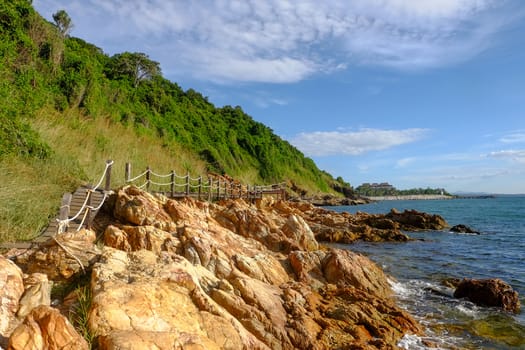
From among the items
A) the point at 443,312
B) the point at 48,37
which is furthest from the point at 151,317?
the point at 48,37

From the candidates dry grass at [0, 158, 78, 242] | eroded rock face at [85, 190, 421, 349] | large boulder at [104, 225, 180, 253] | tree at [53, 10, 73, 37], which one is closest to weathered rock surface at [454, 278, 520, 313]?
eroded rock face at [85, 190, 421, 349]

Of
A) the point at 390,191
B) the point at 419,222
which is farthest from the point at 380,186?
the point at 419,222

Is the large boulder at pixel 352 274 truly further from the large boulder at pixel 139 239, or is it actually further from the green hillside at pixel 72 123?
the green hillside at pixel 72 123

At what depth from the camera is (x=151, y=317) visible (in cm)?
399

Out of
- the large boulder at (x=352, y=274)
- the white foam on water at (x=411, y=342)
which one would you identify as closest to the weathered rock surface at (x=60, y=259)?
the white foam on water at (x=411, y=342)

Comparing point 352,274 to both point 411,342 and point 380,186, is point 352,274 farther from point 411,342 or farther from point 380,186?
point 380,186

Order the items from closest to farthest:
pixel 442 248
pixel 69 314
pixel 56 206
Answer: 1. pixel 69 314
2. pixel 56 206
3. pixel 442 248

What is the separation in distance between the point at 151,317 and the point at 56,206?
16.3 feet

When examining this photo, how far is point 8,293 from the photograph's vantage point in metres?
3.90

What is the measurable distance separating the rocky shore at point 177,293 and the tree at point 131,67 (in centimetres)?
3145

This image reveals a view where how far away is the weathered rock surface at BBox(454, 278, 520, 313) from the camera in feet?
28.0

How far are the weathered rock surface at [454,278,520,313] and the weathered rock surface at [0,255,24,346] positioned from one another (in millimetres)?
9171

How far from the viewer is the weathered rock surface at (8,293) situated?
140 inches

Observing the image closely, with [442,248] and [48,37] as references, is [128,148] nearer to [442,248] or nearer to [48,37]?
[48,37]
